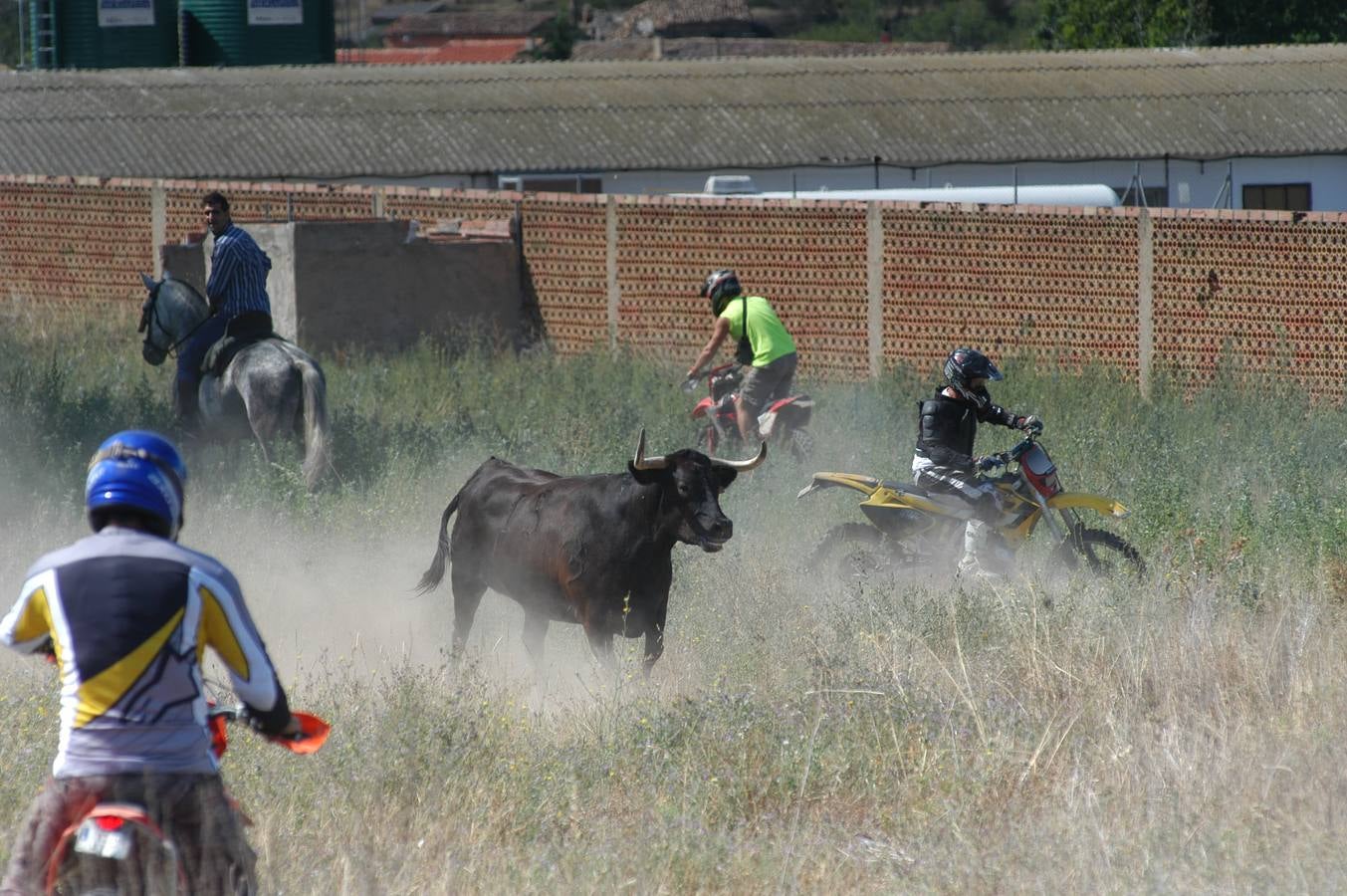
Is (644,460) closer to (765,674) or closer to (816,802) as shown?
(765,674)

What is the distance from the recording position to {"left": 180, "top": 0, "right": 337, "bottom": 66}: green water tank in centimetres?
3772

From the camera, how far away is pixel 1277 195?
3108 centimetres

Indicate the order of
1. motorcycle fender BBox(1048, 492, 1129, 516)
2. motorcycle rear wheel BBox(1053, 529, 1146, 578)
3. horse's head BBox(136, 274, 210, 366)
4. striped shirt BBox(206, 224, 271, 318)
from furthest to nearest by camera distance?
horse's head BBox(136, 274, 210, 366)
striped shirt BBox(206, 224, 271, 318)
motorcycle fender BBox(1048, 492, 1129, 516)
motorcycle rear wheel BBox(1053, 529, 1146, 578)

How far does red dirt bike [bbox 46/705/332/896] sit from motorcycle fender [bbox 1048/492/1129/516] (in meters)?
6.85

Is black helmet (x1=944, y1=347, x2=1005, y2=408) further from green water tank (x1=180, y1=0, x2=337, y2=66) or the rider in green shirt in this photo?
green water tank (x1=180, y1=0, x2=337, y2=66)

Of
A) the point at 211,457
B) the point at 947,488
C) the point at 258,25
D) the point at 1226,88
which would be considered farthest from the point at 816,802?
the point at 258,25

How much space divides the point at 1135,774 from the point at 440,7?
9805cm

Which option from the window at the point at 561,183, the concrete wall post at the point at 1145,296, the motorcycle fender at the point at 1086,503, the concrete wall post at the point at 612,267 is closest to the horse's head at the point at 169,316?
the motorcycle fender at the point at 1086,503

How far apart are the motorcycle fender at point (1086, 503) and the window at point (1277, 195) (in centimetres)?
2218

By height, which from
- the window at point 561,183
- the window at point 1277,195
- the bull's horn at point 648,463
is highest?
the window at point 561,183

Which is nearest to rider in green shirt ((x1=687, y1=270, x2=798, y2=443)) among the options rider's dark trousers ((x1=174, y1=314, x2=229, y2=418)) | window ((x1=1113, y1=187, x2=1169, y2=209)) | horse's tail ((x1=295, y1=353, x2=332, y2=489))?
horse's tail ((x1=295, y1=353, x2=332, y2=489))

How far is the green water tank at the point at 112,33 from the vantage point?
37.7 meters

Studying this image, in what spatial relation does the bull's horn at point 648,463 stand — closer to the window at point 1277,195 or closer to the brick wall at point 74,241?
the brick wall at point 74,241

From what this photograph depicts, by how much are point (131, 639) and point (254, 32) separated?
3592 cm
